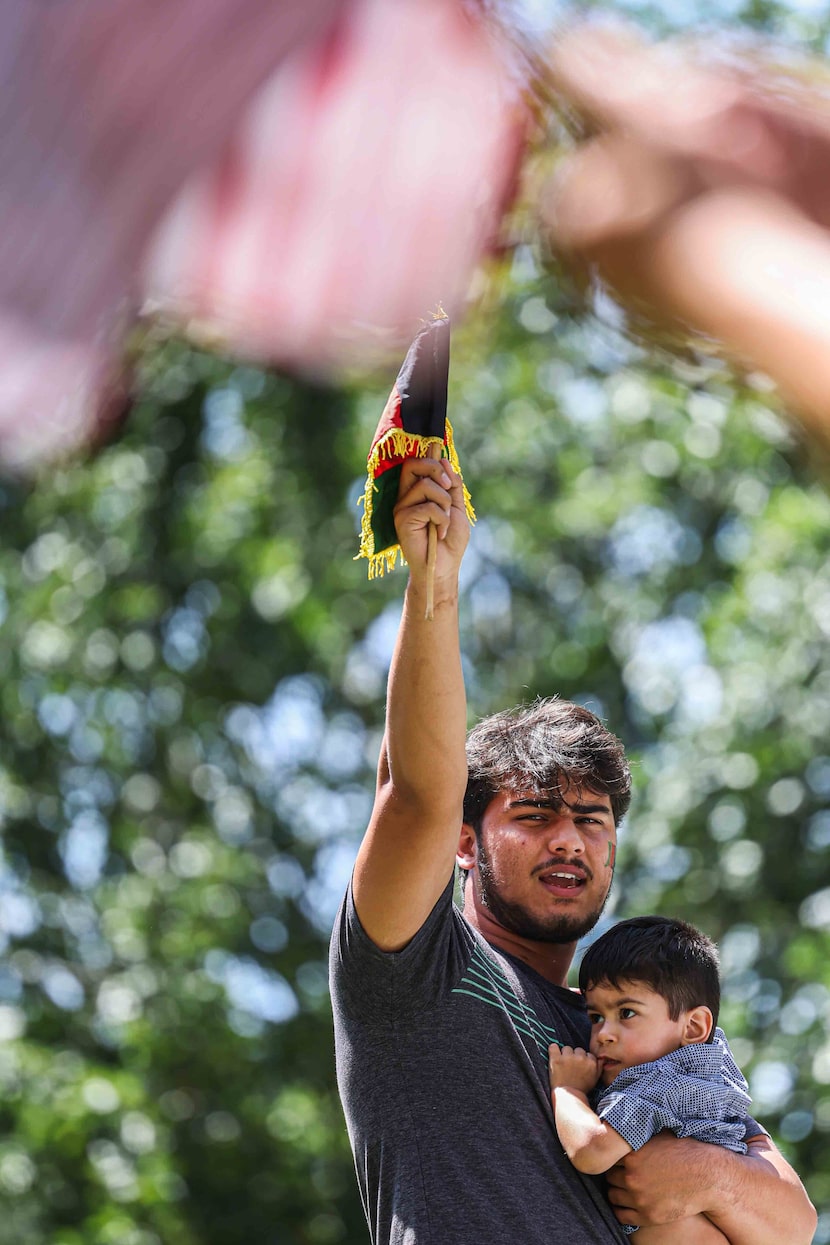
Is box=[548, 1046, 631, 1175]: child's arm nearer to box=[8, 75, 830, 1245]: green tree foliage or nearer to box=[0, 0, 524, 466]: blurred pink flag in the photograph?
box=[0, 0, 524, 466]: blurred pink flag

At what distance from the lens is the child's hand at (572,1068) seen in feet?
6.95

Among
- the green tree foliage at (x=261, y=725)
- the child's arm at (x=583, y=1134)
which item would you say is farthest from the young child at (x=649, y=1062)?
the green tree foliage at (x=261, y=725)

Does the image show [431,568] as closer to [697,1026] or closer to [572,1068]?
[572,1068]

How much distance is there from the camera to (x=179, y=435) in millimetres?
9578

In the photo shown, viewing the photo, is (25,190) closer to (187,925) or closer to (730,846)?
(730,846)

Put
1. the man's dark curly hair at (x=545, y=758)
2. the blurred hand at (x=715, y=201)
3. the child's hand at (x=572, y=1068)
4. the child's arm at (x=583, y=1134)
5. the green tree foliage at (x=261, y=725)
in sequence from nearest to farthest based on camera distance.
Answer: the blurred hand at (x=715, y=201) < the child's arm at (x=583, y=1134) < the child's hand at (x=572, y=1068) < the man's dark curly hair at (x=545, y=758) < the green tree foliage at (x=261, y=725)

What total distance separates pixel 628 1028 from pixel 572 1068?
0.15m

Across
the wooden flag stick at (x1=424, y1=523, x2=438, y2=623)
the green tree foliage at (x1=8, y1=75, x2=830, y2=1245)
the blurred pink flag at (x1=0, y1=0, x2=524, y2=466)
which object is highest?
the blurred pink flag at (x1=0, y1=0, x2=524, y2=466)

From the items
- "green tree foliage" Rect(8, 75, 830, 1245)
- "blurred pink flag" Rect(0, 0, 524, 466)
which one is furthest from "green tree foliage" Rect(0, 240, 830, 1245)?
"blurred pink flag" Rect(0, 0, 524, 466)

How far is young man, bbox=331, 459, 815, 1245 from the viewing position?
195 centimetres

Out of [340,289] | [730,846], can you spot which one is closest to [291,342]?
[340,289]

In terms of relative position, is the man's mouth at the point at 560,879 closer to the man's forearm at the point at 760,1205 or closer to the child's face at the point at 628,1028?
the child's face at the point at 628,1028

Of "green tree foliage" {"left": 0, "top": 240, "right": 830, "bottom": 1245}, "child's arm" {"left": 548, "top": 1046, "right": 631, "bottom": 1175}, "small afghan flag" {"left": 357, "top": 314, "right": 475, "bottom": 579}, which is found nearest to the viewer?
"small afghan flag" {"left": 357, "top": 314, "right": 475, "bottom": 579}

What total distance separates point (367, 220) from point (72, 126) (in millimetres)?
136
